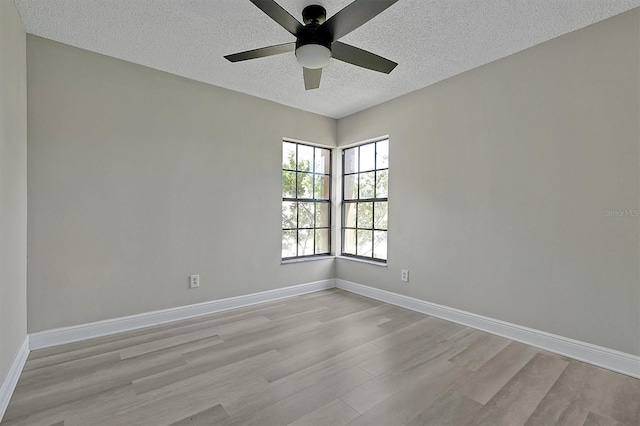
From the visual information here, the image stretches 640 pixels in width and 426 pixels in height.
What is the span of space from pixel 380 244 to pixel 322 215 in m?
0.98

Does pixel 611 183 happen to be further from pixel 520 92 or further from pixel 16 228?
pixel 16 228

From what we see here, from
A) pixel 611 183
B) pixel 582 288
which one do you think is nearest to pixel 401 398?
pixel 582 288

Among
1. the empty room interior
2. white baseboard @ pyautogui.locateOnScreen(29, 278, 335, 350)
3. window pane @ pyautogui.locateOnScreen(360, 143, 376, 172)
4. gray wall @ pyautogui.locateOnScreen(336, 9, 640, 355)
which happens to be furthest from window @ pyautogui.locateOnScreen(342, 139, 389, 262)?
white baseboard @ pyautogui.locateOnScreen(29, 278, 335, 350)

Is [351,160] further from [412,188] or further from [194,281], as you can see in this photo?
[194,281]

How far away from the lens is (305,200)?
4336 mm

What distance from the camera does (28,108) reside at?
249 centimetres

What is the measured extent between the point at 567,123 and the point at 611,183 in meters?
0.55

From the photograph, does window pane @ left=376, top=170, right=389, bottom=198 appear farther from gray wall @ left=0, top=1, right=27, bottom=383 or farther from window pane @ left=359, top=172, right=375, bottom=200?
gray wall @ left=0, top=1, right=27, bottom=383

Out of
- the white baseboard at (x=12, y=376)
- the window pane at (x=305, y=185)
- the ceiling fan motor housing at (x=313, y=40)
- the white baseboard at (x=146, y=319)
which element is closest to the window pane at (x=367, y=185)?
the window pane at (x=305, y=185)

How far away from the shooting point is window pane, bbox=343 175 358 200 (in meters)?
4.48

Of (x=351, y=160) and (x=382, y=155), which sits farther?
(x=351, y=160)

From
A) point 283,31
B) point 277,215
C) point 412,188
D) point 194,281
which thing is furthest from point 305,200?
point 283,31

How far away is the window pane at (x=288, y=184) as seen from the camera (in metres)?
4.12

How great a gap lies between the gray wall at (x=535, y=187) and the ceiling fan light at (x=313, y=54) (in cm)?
175
